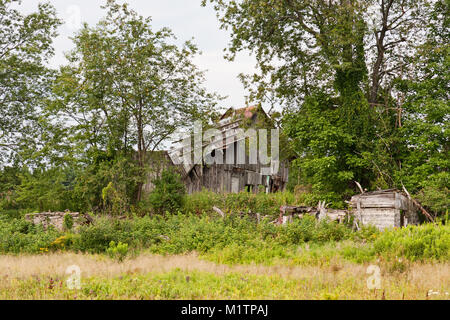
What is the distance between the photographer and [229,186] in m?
26.5

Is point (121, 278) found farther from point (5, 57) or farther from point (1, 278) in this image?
point (5, 57)

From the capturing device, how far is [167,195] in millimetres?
20266

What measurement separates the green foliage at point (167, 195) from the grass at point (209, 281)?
1025 centimetres

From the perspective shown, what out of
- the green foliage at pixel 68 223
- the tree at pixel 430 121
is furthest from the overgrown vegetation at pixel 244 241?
the tree at pixel 430 121

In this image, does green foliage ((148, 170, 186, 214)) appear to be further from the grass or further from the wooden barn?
the grass

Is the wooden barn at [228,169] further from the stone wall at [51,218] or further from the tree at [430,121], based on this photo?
the tree at [430,121]

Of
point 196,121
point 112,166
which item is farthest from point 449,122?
point 112,166

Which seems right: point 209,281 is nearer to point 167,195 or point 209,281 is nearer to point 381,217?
point 381,217

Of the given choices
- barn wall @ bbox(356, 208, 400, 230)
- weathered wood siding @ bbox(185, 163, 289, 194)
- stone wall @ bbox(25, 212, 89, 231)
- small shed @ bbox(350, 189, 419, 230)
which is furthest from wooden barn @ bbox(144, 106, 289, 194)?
barn wall @ bbox(356, 208, 400, 230)

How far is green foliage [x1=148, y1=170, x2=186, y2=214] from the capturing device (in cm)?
2039

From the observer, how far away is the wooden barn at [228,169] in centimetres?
2384

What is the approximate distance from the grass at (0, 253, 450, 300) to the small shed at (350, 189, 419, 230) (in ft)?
24.5

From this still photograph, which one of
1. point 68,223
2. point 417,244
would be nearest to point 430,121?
point 417,244

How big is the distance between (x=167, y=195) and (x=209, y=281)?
12.7m
